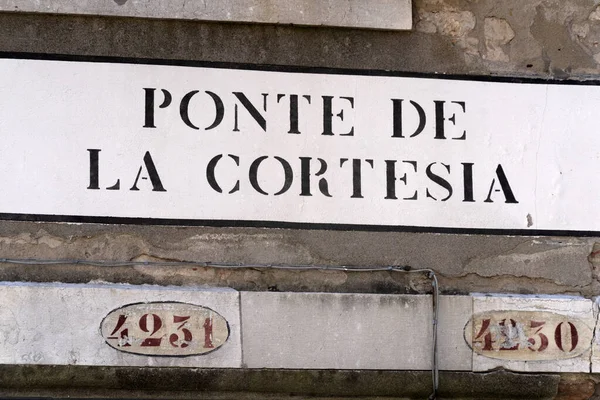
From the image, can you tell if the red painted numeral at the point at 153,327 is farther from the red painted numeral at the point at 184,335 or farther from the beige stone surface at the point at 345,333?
the beige stone surface at the point at 345,333

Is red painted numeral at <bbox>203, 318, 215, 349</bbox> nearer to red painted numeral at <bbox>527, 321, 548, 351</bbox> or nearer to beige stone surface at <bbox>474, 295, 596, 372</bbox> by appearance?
beige stone surface at <bbox>474, 295, 596, 372</bbox>

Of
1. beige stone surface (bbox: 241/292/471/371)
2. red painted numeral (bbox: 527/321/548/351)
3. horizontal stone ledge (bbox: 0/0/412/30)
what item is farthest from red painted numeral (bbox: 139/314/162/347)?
red painted numeral (bbox: 527/321/548/351)

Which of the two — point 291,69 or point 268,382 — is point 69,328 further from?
point 291,69

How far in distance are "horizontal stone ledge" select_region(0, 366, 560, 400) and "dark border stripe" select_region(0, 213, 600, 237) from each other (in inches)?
22.5

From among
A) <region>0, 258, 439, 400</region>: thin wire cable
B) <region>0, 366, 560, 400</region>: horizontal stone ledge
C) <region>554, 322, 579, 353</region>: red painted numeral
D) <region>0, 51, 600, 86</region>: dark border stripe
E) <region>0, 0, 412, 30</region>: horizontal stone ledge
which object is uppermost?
<region>0, 0, 412, 30</region>: horizontal stone ledge

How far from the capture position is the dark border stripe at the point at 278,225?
467 centimetres

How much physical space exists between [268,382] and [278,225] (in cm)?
62

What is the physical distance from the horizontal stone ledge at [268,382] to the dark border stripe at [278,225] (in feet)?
1.88

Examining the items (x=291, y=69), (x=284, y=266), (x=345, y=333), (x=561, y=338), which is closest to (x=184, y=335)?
(x=284, y=266)

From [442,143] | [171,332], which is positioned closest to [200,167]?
[171,332]

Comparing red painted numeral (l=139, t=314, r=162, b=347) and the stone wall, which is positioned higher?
the stone wall

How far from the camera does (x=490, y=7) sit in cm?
509

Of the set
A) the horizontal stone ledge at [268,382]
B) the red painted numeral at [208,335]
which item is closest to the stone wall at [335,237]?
the horizontal stone ledge at [268,382]

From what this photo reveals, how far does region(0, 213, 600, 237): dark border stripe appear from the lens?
4672 millimetres
